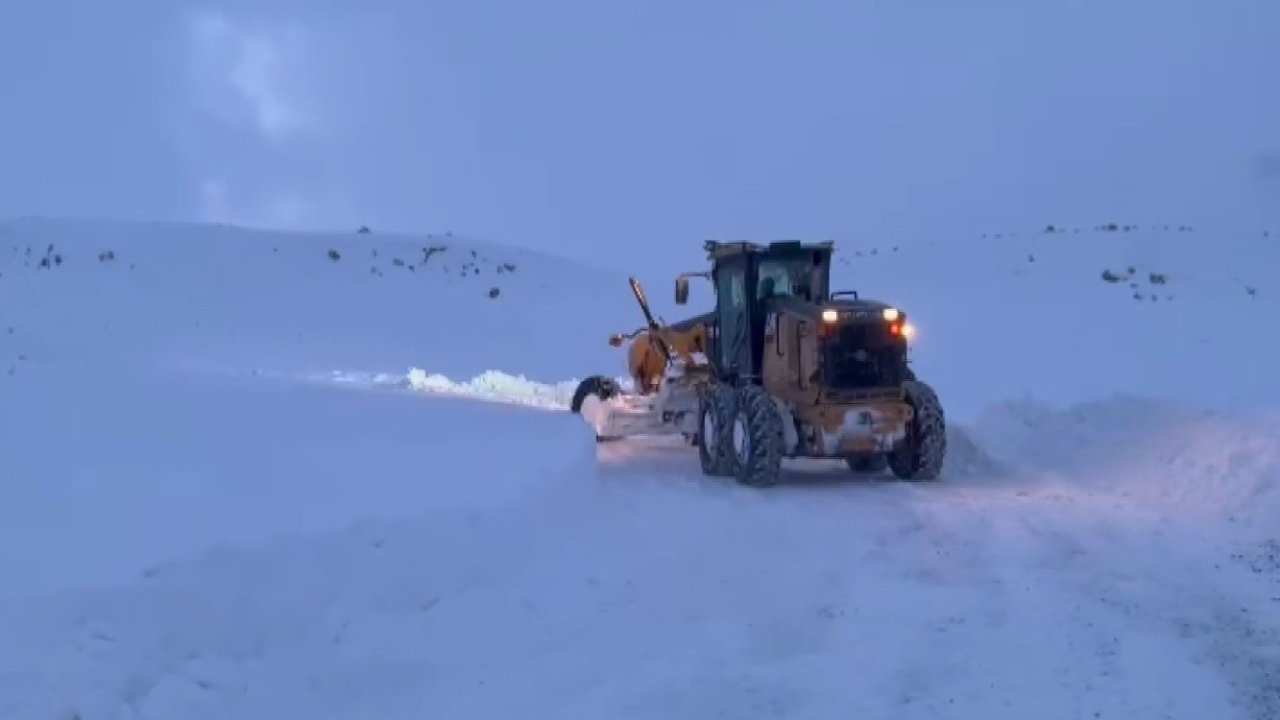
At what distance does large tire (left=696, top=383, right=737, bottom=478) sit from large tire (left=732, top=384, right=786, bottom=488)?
32 centimetres

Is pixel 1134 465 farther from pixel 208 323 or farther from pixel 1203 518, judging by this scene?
pixel 208 323

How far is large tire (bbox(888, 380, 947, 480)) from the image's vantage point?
15.1 metres

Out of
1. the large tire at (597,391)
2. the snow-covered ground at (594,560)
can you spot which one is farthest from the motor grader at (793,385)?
the snow-covered ground at (594,560)

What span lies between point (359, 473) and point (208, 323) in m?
20.8

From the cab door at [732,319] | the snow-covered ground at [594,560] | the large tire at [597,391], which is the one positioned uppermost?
the cab door at [732,319]

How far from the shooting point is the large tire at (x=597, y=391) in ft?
59.2

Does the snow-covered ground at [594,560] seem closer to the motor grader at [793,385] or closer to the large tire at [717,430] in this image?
the large tire at [717,430]

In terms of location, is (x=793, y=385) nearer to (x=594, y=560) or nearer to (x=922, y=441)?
(x=922, y=441)

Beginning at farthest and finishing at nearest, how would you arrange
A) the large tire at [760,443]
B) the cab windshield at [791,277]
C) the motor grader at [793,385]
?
the cab windshield at [791,277], the motor grader at [793,385], the large tire at [760,443]

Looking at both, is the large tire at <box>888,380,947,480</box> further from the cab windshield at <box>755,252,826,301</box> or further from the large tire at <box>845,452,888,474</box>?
the cab windshield at <box>755,252,826,301</box>

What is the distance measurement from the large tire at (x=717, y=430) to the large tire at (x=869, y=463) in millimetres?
1583

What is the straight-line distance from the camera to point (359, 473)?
10.5 m

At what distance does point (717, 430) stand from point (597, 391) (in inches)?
120

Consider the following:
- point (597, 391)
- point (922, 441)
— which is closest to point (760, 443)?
point (922, 441)
